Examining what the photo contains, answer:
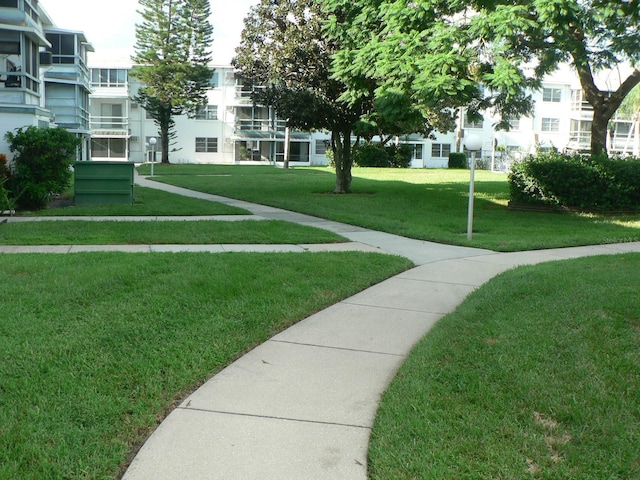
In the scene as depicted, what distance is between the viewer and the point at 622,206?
17.0 meters

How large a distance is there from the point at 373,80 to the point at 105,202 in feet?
23.4

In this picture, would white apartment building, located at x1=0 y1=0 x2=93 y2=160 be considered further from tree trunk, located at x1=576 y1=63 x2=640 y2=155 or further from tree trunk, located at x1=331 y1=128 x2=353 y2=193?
tree trunk, located at x1=576 y1=63 x2=640 y2=155

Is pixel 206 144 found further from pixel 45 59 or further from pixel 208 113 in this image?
pixel 45 59

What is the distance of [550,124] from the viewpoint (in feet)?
197

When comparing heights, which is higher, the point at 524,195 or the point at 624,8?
the point at 624,8

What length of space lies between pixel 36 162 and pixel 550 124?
52.2m

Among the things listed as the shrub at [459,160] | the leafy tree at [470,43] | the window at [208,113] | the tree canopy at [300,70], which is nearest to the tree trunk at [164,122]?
the window at [208,113]

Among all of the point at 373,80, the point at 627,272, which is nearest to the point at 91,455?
the point at 627,272

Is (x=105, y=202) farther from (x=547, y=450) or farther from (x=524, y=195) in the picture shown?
(x=547, y=450)

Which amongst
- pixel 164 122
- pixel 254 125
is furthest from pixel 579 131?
pixel 164 122

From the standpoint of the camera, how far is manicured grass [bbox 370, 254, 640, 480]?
11.9 feet

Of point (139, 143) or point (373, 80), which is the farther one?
point (139, 143)

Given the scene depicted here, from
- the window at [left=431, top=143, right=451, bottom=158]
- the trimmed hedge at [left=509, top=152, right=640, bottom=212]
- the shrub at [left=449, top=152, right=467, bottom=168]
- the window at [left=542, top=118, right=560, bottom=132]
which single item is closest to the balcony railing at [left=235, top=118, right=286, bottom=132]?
the window at [left=431, top=143, right=451, bottom=158]

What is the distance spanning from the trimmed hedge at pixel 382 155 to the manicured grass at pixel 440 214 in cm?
1972
